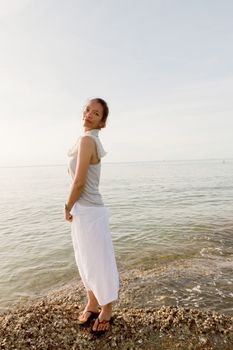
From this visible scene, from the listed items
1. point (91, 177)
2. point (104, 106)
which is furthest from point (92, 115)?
point (91, 177)

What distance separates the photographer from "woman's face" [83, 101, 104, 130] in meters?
4.81

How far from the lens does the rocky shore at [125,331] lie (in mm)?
4699

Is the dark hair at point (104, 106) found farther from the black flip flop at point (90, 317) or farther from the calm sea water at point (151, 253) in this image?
the calm sea water at point (151, 253)

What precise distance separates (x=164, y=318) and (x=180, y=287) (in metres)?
2.42

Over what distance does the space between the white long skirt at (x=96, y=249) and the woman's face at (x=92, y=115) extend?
1.20 m

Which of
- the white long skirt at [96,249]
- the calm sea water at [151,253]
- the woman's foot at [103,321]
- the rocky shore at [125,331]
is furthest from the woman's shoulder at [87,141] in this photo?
the calm sea water at [151,253]

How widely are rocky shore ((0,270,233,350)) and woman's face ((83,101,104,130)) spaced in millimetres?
3178

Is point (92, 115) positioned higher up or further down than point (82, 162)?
higher up

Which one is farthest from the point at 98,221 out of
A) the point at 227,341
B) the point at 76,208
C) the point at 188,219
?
the point at 188,219

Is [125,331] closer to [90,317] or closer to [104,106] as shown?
[90,317]

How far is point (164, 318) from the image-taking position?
17.8 ft

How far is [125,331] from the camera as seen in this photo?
4.99 meters

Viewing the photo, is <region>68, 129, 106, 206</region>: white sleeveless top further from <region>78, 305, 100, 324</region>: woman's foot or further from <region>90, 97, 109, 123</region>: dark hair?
<region>78, 305, 100, 324</region>: woman's foot

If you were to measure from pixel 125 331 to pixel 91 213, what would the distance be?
198 centimetres
